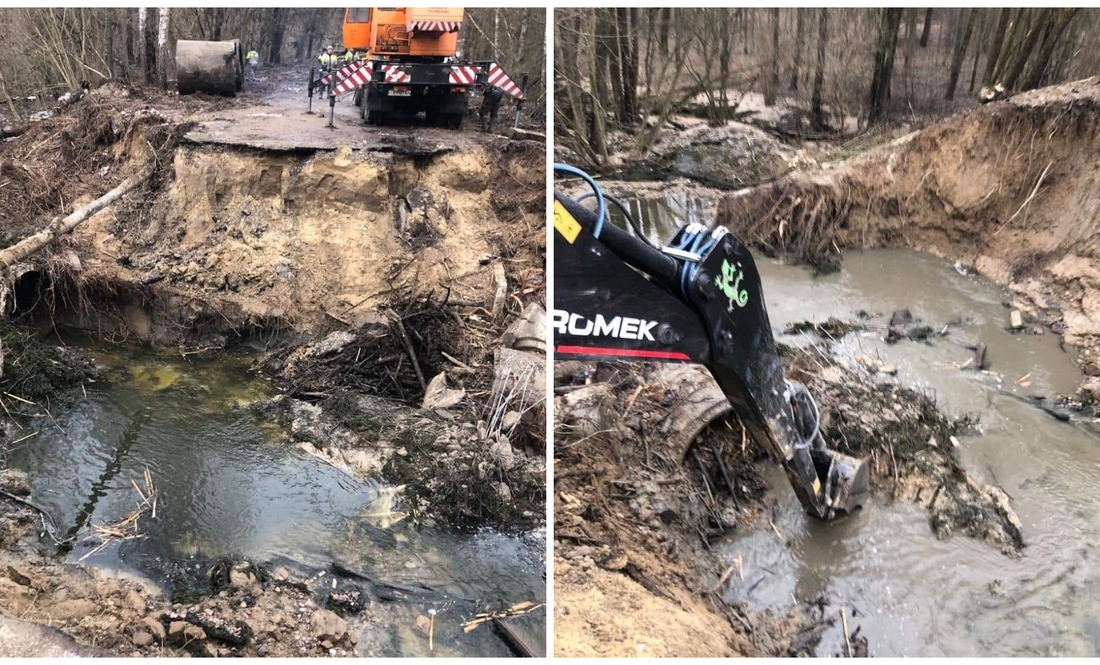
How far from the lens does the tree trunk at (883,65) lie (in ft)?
21.8

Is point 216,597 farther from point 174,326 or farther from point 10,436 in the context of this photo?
point 174,326

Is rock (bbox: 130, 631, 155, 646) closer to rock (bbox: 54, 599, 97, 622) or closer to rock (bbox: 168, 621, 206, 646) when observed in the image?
rock (bbox: 168, 621, 206, 646)

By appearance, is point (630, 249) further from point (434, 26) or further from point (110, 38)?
point (110, 38)

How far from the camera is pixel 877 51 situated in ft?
23.8

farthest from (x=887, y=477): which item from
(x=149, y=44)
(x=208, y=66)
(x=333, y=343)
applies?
(x=149, y=44)

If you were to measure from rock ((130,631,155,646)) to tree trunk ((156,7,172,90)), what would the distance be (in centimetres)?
654

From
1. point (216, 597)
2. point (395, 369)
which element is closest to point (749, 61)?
point (395, 369)

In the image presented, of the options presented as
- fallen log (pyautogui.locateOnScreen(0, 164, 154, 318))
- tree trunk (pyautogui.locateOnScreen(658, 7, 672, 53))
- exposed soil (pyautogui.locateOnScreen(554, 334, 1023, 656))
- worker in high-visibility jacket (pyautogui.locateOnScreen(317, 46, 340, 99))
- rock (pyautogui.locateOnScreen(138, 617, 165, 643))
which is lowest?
rock (pyautogui.locateOnScreen(138, 617, 165, 643))

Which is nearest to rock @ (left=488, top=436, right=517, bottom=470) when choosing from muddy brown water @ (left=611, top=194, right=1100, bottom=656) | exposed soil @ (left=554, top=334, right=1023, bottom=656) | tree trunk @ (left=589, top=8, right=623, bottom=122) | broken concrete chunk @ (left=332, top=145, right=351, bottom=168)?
exposed soil @ (left=554, top=334, right=1023, bottom=656)

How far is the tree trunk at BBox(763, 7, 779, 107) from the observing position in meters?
6.59

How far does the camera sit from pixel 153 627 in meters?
2.99

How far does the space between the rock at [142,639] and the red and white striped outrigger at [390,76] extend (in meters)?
4.15

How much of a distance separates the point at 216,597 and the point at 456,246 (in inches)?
135

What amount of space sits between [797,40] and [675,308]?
6117 millimetres
